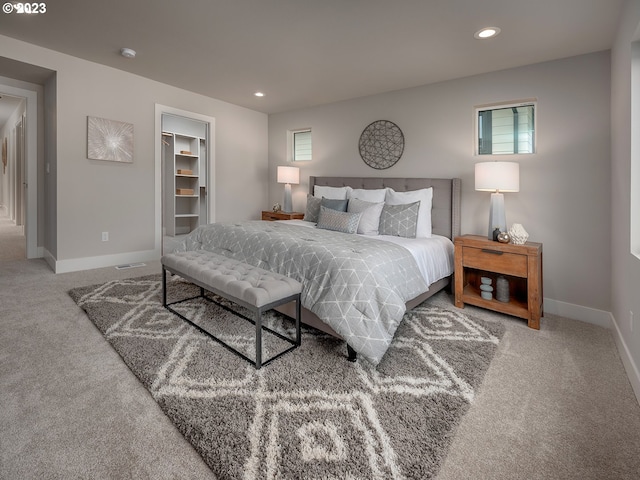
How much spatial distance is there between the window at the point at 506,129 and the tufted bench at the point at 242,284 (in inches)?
109

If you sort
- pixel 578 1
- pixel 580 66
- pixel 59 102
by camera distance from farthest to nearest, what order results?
pixel 59 102
pixel 580 66
pixel 578 1

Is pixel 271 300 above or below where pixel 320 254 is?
below

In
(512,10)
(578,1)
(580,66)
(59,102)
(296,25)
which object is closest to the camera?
(578,1)

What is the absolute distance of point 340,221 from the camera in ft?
11.3

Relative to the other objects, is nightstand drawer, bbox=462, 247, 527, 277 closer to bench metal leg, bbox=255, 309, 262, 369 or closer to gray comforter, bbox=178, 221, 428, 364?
gray comforter, bbox=178, 221, 428, 364

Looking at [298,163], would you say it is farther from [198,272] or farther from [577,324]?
[577,324]

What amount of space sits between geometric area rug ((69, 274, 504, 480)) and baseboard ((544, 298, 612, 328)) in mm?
912

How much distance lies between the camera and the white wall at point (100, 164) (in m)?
3.70

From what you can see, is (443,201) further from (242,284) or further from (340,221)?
(242,284)

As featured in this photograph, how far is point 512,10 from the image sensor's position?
2.35 m

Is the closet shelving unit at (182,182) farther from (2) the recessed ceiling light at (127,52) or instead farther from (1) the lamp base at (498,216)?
(1) the lamp base at (498,216)

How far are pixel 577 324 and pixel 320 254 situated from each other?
243cm

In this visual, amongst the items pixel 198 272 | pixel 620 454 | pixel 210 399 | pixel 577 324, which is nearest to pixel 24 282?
pixel 198 272

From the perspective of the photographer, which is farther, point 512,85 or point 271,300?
point 512,85
